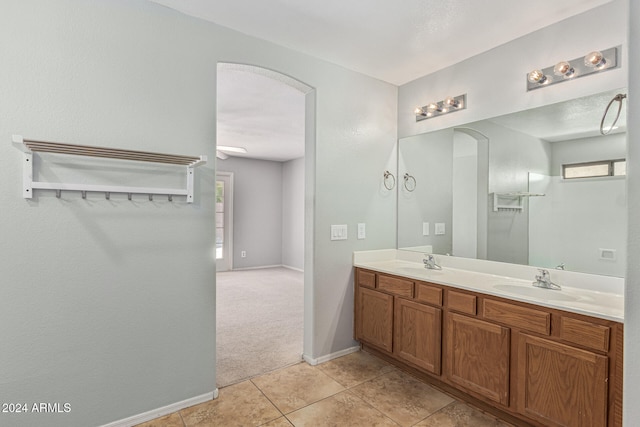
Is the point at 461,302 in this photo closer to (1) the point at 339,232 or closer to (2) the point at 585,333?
(2) the point at 585,333

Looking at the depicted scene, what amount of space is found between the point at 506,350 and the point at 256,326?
2.54 meters

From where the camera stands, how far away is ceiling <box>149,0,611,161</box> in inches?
78.2

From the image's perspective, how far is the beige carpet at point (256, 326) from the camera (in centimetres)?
271

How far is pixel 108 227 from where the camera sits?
187 cm

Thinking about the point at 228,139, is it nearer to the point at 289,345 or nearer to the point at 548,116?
the point at 289,345

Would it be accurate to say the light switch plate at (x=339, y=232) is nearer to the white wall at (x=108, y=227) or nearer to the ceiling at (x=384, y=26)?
the white wall at (x=108, y=227)

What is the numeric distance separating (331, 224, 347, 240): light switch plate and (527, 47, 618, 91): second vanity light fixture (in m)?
1.72

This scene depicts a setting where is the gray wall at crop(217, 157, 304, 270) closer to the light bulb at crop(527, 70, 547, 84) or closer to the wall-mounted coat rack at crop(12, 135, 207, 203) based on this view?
the wall-mounted coat rack at crop(12, 135, 207, 203)

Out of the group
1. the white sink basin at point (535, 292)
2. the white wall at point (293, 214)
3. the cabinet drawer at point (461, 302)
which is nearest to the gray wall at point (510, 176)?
the white sink basin at point (535, 292)

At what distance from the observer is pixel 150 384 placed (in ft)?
6.56

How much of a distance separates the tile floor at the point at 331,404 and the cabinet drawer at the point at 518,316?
0.66 m

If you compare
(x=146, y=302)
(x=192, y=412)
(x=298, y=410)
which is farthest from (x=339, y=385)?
(x=146, y=302)

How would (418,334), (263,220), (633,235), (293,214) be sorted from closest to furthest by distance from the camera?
(633,235), (418,334), (293,214), (263,220)

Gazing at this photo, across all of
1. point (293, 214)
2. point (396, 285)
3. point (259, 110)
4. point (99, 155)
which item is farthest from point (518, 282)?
point (293, 214)
